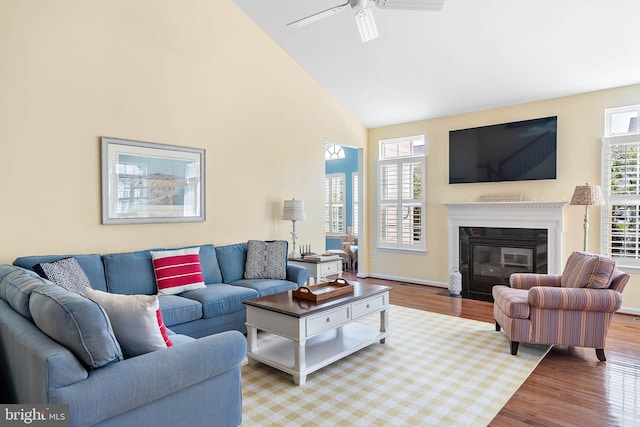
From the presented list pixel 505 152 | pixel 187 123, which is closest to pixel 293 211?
pixel 187 123

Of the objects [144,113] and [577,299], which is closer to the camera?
[577,299]

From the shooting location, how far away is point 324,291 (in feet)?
11.1

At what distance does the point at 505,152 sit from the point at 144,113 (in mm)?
4803

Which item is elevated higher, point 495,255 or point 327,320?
point 495,255

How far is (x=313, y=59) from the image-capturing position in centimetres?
539

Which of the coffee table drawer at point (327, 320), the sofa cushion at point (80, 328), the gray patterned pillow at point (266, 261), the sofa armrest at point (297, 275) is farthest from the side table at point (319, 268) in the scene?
the sofa cushion at point (80, 328)

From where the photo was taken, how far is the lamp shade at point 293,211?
16.6 ft

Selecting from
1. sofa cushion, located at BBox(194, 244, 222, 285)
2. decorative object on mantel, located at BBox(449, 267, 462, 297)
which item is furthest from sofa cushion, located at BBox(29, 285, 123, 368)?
decorative object on mantel, located at BBox(449, 267, 462, 297)

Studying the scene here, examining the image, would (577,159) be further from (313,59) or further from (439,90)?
(313,59)

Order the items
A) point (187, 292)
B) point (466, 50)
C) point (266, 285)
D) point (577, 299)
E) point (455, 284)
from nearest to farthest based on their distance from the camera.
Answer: point (577, 299), point (187, 292), point (266, 285), point (466, 50), point (455, 284)

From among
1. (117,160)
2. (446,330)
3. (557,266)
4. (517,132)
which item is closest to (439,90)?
(517,132)

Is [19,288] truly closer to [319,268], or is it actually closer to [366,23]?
[366,23]

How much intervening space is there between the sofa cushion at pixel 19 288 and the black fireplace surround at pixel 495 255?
210 inches

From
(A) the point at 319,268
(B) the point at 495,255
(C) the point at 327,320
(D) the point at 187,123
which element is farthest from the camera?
(B) the point at 495,255
